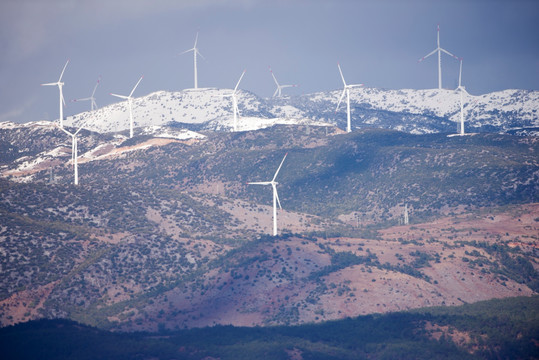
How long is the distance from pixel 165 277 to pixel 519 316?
6930 cm

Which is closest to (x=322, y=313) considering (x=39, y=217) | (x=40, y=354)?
(x=40, y=354)

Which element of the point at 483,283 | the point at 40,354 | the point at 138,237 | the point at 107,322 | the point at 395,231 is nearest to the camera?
the point at 40,354

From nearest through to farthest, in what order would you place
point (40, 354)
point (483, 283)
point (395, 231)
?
point (40, 354) < point (483, 283) < point (395, 231)

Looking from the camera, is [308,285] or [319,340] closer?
[319,340]

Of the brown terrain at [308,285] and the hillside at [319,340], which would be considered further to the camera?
the brown terrain at [308,285]

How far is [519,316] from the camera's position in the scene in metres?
133

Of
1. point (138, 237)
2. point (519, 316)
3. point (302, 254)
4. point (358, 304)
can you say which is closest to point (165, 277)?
point (138, 237)

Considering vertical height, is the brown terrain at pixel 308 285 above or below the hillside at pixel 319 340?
above

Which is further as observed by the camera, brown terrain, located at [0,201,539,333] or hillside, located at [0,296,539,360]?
brown terrain, located at [0,201,539,333]

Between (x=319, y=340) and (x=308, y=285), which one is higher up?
(x=308, y=285)

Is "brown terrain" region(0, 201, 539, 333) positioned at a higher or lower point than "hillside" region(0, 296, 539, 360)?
higher

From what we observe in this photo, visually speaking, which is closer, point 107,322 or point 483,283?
point 107,322

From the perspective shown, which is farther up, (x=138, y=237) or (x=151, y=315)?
(x=138, y=237)

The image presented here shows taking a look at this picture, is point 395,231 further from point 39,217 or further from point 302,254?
point 39,217
